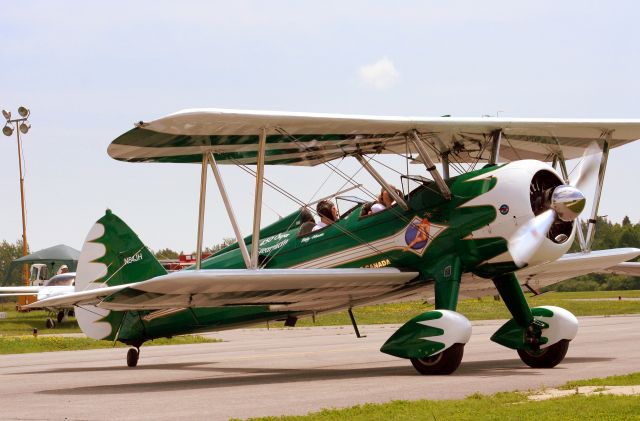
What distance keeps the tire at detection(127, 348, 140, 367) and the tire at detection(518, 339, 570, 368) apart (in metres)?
7.18

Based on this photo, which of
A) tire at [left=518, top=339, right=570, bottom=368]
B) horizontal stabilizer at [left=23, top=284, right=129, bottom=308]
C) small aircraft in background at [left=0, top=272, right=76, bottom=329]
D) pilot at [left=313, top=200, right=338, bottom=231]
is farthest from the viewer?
small aircraft in background at [left=0, top=272, right=76, bottom=329]

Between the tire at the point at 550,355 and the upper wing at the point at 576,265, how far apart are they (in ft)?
4.68

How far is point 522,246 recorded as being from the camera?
13.2 meters

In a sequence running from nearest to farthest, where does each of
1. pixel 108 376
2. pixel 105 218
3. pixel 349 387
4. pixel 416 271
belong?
pixel 349 387
pixel 416 271
pixel 108 376
pixel 105 218

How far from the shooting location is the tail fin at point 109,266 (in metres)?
17.2

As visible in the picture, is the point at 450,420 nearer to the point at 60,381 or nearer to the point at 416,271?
the point at 416,271

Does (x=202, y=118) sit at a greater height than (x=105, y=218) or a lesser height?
greater

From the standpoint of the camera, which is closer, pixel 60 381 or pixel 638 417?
pixel 638 417

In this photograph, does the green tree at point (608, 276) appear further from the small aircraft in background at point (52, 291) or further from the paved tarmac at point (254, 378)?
the paved tarmac at point (254, 378)

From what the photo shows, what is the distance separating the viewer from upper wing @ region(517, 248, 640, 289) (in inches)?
620

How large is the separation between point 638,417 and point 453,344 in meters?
5.04

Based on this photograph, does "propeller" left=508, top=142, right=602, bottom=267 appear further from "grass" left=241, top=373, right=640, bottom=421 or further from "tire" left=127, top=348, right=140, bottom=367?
"tire" left=127, top=348, right=140, bottom=367

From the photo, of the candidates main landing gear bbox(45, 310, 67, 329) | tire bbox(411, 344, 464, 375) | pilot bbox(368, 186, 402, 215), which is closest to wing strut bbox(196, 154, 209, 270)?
pilot bbox(368, 186, 402, 215)

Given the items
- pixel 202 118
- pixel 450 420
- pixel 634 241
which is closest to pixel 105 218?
pixel 202 118
